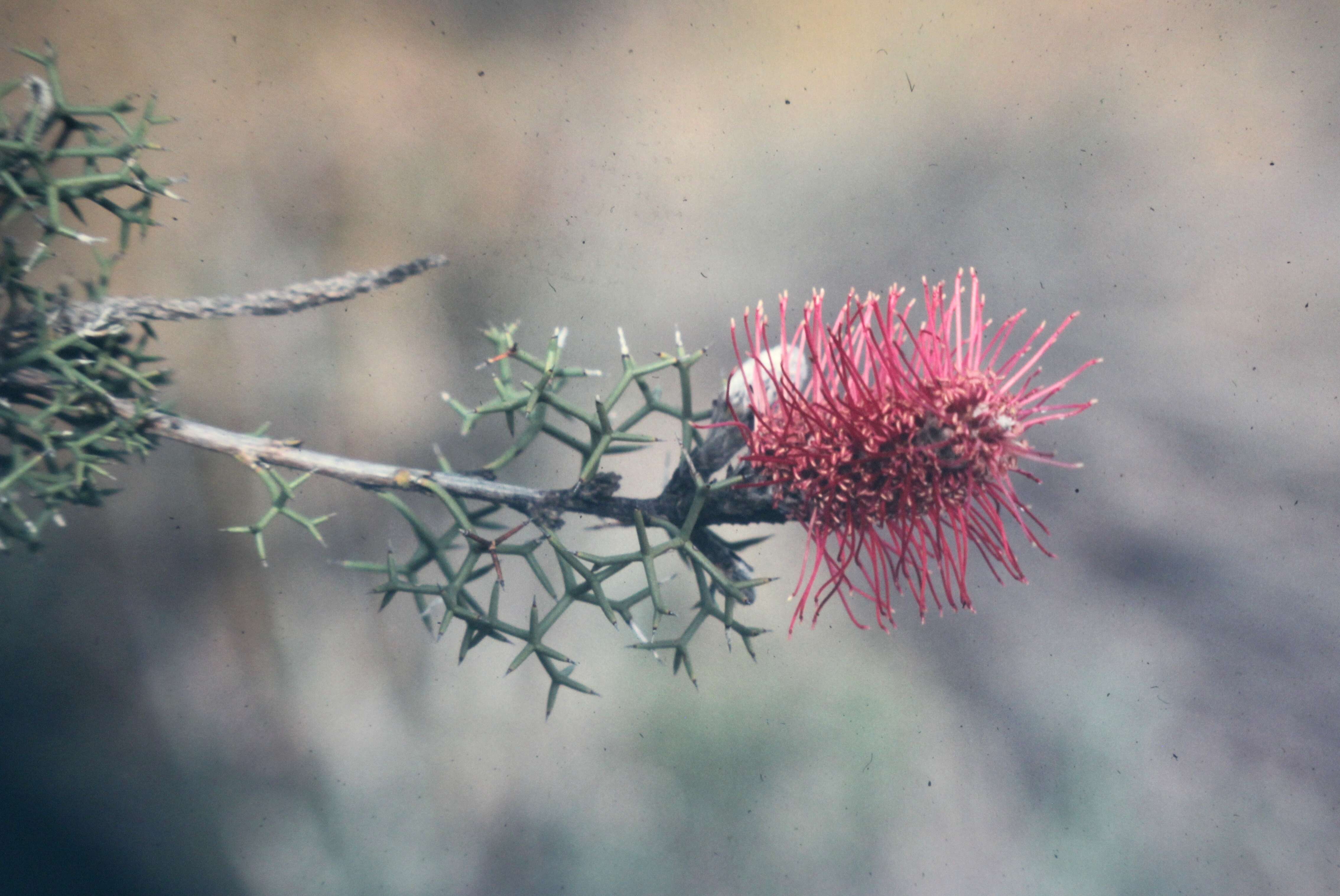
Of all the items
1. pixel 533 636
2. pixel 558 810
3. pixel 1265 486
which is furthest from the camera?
pixel 558 810

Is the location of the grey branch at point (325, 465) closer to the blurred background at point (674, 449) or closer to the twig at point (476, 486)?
the twig at point (476, 486)

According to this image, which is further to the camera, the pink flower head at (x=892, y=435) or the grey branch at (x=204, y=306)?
the grey branch at (x=204, y=306)

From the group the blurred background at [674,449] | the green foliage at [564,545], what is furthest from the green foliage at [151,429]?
the blurred background at [674,449]

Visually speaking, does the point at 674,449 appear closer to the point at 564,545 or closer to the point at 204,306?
the point at 564,545

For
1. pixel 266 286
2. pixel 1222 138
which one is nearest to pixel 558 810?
pixel 266 286

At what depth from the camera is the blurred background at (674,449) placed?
1.95ft

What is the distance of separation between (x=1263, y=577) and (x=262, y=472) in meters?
0.83

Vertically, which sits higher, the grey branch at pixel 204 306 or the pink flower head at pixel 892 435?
the grey branch at pixel 204 306

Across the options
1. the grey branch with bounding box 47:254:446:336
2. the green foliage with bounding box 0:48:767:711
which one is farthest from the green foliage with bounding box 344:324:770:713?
the grey branch with bounding box 47:254:446:336

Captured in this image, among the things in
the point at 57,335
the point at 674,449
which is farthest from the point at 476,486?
the point at 57,335

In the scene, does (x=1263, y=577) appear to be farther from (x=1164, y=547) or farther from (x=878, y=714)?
(x=878, y=714)

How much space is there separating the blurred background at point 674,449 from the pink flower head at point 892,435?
200mm

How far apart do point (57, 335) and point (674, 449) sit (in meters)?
0.49

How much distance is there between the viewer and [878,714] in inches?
26.8
